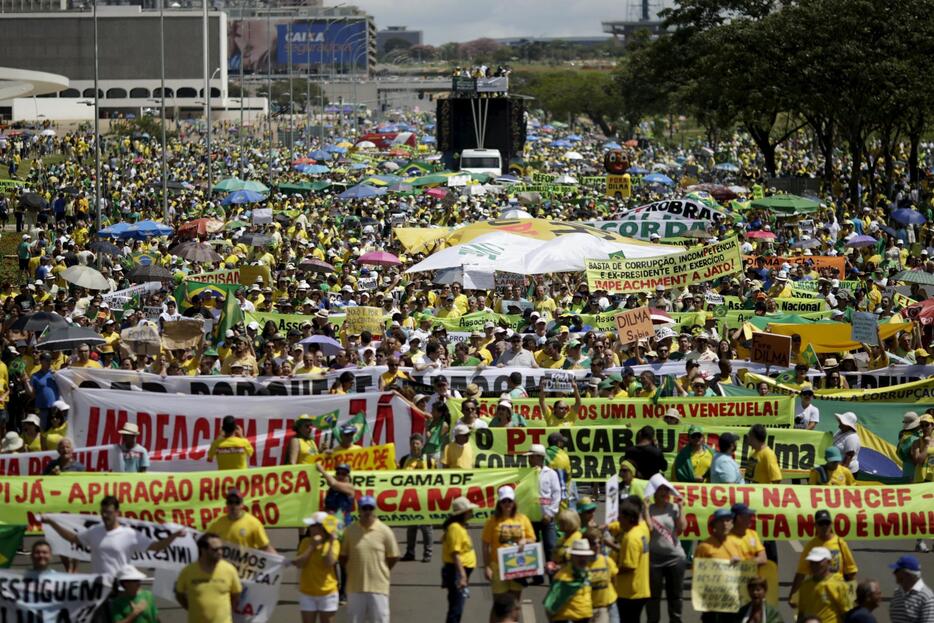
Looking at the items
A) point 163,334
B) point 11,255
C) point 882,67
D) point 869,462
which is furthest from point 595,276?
point 882,67

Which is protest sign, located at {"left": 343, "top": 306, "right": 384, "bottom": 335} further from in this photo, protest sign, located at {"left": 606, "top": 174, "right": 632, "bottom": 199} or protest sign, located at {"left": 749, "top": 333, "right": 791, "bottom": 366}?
protest sign, located at {"left": 606, "top": 174, "right": 632, "bottom": 199}

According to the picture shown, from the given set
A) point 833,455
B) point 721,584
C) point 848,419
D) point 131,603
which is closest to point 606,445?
point 833,455

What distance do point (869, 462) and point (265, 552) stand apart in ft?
20.5

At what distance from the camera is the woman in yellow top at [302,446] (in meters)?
12.9

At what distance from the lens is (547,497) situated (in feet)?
39.2

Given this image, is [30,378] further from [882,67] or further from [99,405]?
[882,67]

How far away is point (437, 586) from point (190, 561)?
259 centimetres

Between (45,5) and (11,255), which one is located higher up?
(45,5)

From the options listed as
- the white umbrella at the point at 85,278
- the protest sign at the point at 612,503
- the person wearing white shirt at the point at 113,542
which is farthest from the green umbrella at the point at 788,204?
the person wearing white shirt at the point at 113,542

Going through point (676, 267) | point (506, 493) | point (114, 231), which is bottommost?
point (114, 231)

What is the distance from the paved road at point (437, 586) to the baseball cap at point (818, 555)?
1.72 meters

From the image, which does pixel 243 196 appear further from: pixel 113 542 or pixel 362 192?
pixel 113 542

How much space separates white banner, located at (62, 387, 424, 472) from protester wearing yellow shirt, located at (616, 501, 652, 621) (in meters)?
3.81

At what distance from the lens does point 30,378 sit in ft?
55.1
